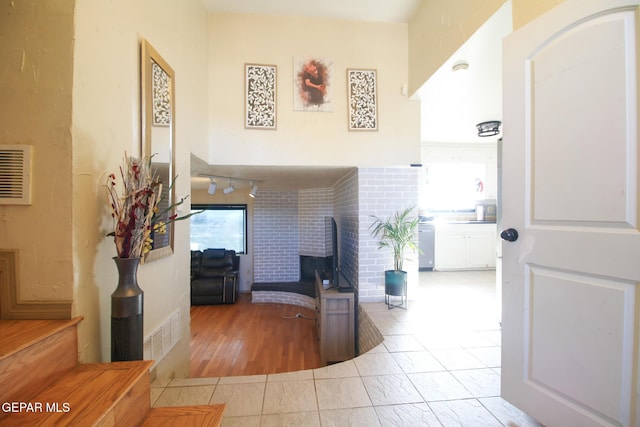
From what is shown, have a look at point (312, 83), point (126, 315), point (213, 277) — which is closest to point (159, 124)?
point (126, 315)

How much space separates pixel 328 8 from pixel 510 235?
2.79 metres

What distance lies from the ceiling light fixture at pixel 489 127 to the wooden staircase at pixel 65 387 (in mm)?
4508

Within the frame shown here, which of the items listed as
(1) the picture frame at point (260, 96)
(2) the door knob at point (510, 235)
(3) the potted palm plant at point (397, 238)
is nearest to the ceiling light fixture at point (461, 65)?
(3) the potted palm plant at point (397, 238)

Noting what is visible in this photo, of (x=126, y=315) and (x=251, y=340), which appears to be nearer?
(x=126, y=315)

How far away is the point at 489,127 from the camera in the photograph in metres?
3.76

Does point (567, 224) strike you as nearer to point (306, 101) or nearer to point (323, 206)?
point (306, 101)

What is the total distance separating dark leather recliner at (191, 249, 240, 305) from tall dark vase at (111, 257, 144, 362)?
13.3ft

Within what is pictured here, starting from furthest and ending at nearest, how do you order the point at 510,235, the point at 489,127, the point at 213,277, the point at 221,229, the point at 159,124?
the point at 221,229 < the point at 213,277 < the point at 489,127 < the point at 159,124 < the point at 510,235

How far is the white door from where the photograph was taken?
0.94m

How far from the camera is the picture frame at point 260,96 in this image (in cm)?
274

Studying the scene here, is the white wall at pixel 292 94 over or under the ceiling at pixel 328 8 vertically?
under

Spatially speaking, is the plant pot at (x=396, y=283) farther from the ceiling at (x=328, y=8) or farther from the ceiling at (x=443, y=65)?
the ceiling at (x=328, y=8)

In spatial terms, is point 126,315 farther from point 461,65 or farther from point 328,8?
point 328,8

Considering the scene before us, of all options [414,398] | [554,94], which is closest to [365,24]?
[554,94]
